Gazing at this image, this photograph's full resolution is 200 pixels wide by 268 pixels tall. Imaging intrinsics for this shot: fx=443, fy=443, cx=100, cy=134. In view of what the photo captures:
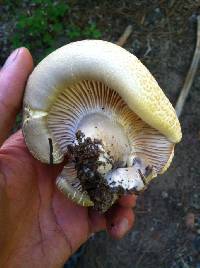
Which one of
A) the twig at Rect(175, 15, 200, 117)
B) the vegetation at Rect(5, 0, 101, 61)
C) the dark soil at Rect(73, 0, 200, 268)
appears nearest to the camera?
the dark soil at Rect(73, 0, 200, 268)

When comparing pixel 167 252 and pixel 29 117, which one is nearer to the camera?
pixel 29 117

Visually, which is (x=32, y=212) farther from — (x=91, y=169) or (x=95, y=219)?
(x=91, y=169)

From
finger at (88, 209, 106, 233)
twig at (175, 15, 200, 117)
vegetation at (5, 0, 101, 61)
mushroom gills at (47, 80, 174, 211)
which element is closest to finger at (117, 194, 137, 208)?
finger at (88, 209, 106, 233)

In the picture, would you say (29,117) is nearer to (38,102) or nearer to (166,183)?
(38,102)

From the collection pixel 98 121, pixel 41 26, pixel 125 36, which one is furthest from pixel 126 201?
pixel 41 26

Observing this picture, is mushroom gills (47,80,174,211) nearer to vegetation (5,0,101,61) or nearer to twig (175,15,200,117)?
twig (175,15,200,117)

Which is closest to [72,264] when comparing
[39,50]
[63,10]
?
[39,50]

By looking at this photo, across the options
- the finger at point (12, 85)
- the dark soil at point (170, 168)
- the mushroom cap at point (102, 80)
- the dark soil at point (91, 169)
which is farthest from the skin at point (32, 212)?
the dark soil at point (170, 168)

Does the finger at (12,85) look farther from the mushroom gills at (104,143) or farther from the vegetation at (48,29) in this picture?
the vegetation at (48,29)
